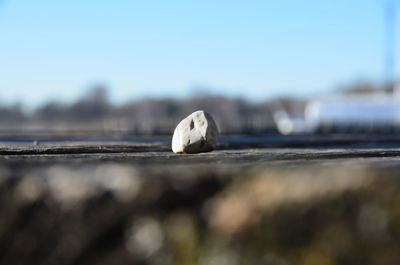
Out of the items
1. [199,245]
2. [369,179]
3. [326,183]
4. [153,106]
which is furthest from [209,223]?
[153,106]

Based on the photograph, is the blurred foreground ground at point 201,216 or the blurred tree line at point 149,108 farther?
the blurred tree line at point 149,108

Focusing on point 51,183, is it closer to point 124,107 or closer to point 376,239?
point 376,239

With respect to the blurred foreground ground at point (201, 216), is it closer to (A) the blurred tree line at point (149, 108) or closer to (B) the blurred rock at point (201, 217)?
(B) the blurred rock at point (201, 217)

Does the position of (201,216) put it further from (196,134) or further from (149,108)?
(149,108)

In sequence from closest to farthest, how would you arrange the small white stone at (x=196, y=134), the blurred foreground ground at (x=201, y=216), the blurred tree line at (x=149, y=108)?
the blurred foreground ground at (x=201, y=216), the small white stone at (x=196, y=134), the blurred tree line at (x=149, y=108)

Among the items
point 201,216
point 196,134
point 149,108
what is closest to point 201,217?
point 201,216

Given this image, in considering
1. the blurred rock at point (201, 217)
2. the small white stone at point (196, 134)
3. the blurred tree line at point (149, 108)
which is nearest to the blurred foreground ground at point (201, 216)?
the blurred rock at point (201, 217)

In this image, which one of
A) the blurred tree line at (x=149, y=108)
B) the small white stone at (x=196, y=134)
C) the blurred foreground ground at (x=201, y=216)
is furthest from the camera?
the blurred tree line at (x=149, y=108)
